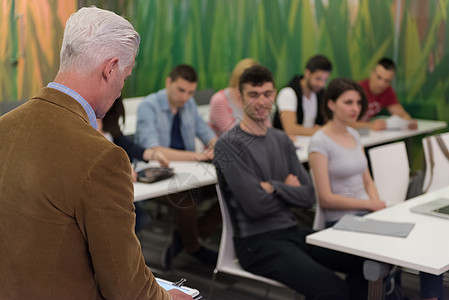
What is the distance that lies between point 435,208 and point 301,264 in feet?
2.49

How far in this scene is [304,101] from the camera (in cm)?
523

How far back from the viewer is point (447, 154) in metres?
4.06

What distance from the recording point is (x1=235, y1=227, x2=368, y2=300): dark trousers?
8.72 ft

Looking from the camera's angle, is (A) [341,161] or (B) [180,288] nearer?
(B) [180,288]

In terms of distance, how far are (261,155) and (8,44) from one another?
4.23ft

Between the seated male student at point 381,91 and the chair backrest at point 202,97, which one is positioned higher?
the seated male student at point 381,91

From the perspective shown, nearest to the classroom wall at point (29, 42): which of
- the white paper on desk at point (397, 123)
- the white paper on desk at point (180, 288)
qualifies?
the white paper on desk at point (180, 288)

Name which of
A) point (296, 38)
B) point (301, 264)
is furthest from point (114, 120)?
point (296, 38)

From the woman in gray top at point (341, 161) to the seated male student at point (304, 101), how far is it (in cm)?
150

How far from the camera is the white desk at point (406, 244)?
2.27 meters

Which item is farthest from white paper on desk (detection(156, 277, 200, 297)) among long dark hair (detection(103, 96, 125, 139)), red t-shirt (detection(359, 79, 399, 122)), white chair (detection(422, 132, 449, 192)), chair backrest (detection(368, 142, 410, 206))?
red t-shirt (detection(359, 79, 399, 122))

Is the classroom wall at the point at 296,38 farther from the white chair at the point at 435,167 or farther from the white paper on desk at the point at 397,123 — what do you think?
the white chair at the point at 435,167

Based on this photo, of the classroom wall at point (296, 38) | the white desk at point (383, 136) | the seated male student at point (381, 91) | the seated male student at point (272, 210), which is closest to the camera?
the seated male student at point (272, 210)

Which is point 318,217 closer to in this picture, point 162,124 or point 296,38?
point 162,124
